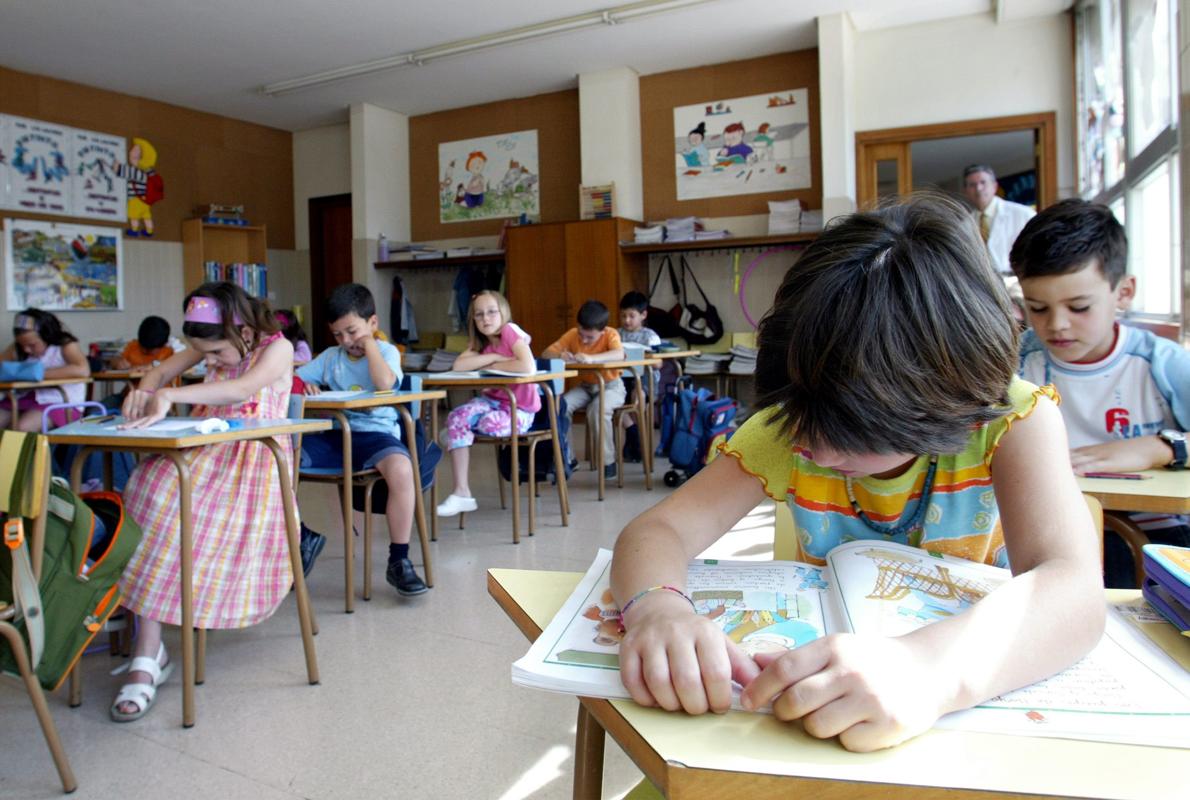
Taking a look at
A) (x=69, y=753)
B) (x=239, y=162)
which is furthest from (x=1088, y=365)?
(x=239, y=162)

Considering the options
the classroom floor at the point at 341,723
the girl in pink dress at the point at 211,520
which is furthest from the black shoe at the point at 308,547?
the girl in pink dress at the point at 211,520

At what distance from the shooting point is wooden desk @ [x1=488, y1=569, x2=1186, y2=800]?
43 centimetres

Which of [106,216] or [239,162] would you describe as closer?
[106,216]

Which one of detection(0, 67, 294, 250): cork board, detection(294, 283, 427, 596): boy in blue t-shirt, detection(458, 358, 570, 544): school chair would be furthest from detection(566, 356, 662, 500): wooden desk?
detection(0, 67, 294, 250): cork board

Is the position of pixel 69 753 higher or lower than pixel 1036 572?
lower

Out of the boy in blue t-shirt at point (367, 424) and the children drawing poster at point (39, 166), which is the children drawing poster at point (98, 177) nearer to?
the children drawing poster at point (39, 166)

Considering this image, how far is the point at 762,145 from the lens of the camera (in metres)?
7.10

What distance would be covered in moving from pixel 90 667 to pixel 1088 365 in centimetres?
246

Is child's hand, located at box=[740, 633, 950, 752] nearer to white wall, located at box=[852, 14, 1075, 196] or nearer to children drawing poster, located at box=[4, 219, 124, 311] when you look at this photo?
white wall, located at box=[852, 14, 1075, 196]

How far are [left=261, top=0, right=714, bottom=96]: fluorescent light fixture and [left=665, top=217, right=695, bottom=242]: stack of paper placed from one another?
1604 millimetres

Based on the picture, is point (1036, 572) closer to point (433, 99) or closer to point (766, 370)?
point (766, 370)

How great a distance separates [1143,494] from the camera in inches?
48.7

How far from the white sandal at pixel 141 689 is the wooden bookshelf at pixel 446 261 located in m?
6.12

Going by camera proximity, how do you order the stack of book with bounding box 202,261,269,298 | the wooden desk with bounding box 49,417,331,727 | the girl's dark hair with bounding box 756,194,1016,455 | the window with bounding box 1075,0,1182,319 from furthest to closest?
the stack of book with bounding box 202,261,269,298
the window with bounding box 1075,0,1182,319
the wooden desk with bounding box 49,417,331,727
the girl's dark hair with bounding box 756,194,1016,455
